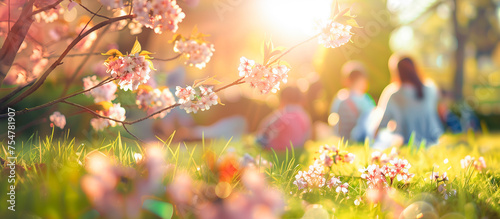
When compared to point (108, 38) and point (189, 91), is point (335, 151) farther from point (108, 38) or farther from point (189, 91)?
point (108, 38)

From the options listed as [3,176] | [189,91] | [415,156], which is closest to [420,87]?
[415,156]

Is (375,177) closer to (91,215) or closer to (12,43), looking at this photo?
(91,215)

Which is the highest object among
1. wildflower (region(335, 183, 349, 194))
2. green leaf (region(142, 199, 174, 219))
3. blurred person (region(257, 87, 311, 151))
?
blurred person (region(257, 87, 311, 151))

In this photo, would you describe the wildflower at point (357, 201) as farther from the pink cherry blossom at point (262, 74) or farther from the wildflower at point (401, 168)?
the pink cherry blossom at point (262, 74)

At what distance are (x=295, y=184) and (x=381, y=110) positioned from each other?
5.01m

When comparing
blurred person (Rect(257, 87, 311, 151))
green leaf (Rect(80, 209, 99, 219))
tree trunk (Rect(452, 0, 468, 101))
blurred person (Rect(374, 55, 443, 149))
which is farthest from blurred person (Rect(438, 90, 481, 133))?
green leaf (Rect(80, 209, 99, 219))

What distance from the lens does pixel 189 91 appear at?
9.59 ft

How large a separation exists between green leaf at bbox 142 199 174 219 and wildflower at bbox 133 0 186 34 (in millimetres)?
1390

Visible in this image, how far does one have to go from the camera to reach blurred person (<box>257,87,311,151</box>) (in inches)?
263

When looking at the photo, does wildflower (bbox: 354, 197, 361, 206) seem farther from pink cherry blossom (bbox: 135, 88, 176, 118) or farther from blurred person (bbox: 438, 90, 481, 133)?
blurred person (bbox: 438, 90, 481, 133)

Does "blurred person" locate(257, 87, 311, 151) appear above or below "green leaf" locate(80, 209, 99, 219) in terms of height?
above

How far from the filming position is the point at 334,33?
2.72m

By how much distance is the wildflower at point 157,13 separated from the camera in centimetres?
259

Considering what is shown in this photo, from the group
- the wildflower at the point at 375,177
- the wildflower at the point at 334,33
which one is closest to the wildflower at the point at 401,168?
the wildflower at the point at 375,177
